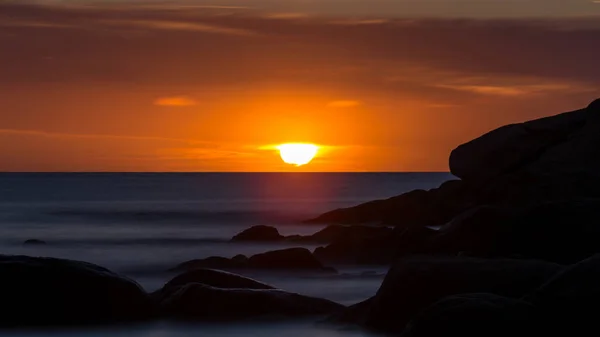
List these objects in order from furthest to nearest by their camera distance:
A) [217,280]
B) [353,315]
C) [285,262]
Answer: [285,262], [217,280], [353,315]

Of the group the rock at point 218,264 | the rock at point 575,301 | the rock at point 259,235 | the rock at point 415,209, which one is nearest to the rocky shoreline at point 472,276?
the rock at point 575,301

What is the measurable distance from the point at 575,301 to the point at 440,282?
12.3 ft

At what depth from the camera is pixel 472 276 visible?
18.7 m

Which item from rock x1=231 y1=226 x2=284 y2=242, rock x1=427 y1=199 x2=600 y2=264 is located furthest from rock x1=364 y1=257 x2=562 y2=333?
rock x1=231 y1=226 x2=284 y2=242

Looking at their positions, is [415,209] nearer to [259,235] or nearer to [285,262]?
[259,235]

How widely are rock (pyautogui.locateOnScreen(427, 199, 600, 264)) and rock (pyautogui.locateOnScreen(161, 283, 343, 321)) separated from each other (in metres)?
3.80

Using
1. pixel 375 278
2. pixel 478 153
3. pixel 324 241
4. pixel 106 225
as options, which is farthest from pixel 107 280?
pixel 106 225

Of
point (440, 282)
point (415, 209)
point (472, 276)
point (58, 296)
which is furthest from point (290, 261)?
A: point (415, 209)

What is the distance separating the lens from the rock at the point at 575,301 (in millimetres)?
15453

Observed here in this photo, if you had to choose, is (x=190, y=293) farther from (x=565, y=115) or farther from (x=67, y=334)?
(x=565, y=115)

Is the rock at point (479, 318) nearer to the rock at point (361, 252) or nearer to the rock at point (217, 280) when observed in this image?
the rock at point (217, 280)

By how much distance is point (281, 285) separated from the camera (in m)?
30.8

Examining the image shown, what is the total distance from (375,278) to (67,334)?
13.1m

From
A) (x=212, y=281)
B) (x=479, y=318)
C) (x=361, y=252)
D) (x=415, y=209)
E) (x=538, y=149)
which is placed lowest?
(x=479, y=318)
